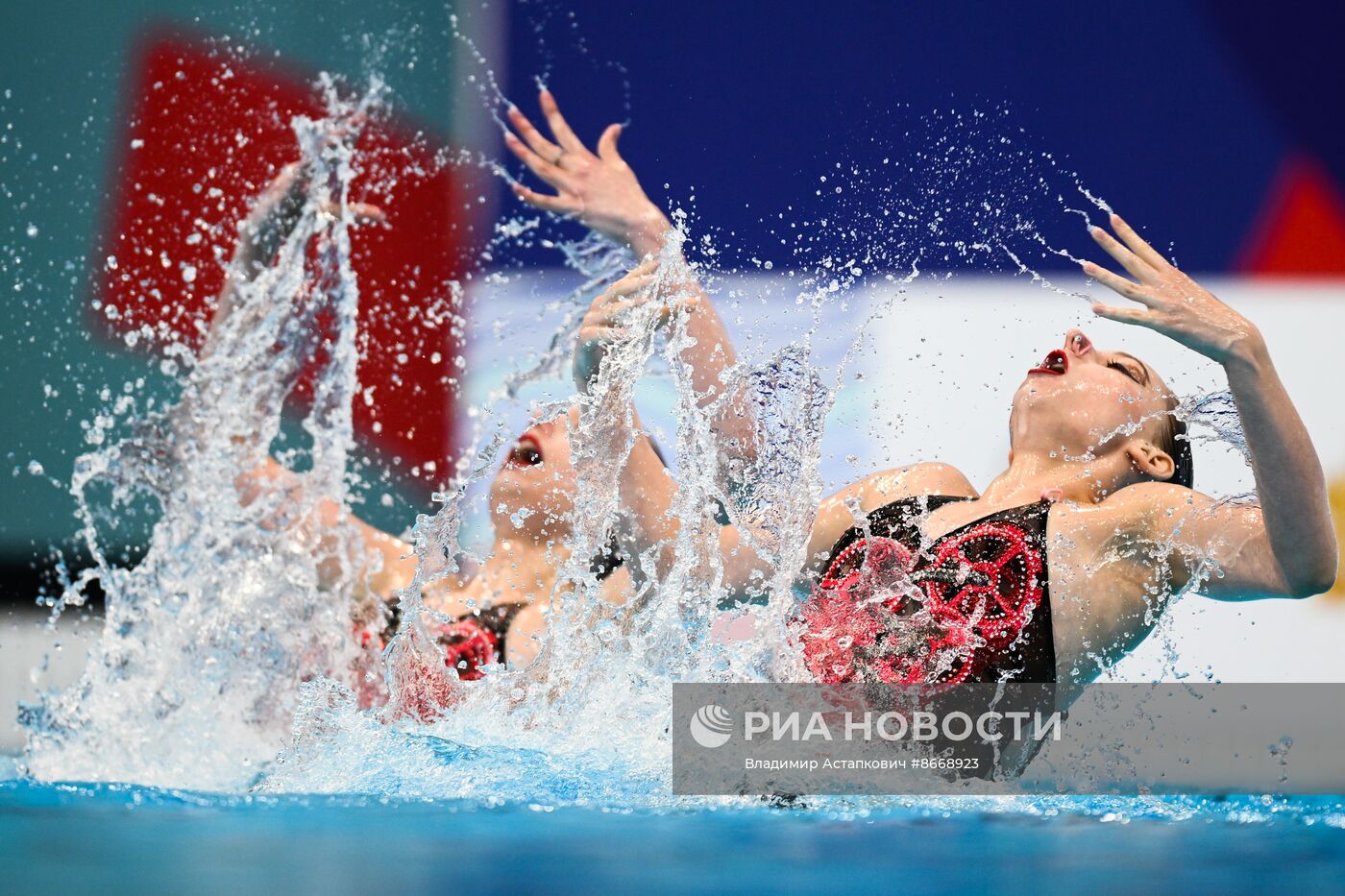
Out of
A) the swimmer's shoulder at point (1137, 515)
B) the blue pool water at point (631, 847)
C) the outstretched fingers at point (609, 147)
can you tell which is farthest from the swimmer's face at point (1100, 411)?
the outstretched fingers at point (609, 147)

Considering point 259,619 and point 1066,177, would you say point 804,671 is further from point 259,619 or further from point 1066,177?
point 1066,177

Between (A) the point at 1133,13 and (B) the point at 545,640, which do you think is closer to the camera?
(B) the point at 545,640

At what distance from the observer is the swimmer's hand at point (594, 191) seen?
2.03m

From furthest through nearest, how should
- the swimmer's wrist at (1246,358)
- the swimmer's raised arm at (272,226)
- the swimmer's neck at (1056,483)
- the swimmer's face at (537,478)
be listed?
the swimmer's face at (537,478), the swimmer's raised arm at (272,226), the swimmer's neck at (1056,483), the swimmer's wrist at (1246,358)

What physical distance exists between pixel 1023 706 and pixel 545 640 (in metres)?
0.65

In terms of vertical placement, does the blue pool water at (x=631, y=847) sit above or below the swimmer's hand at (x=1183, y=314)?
below

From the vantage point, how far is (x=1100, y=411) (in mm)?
1972

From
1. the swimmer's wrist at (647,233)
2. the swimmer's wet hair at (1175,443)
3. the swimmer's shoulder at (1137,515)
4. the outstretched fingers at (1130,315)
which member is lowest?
the swimmer's shoulder at (1137,515)

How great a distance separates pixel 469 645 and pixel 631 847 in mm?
1173

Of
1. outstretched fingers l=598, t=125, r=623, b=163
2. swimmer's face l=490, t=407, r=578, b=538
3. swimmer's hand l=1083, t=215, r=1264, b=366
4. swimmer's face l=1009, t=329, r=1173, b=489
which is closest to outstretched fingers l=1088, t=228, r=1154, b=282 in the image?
swimmer's hand l=1083, t=215, r=1264, b=366

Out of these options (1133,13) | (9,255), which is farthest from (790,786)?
(9,255)

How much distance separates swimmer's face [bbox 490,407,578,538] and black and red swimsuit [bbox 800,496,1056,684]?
0.81m

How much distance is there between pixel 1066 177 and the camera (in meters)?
3.15

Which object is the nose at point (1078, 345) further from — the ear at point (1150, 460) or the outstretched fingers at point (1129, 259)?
the outstretched fingers at point (1129, 259)
